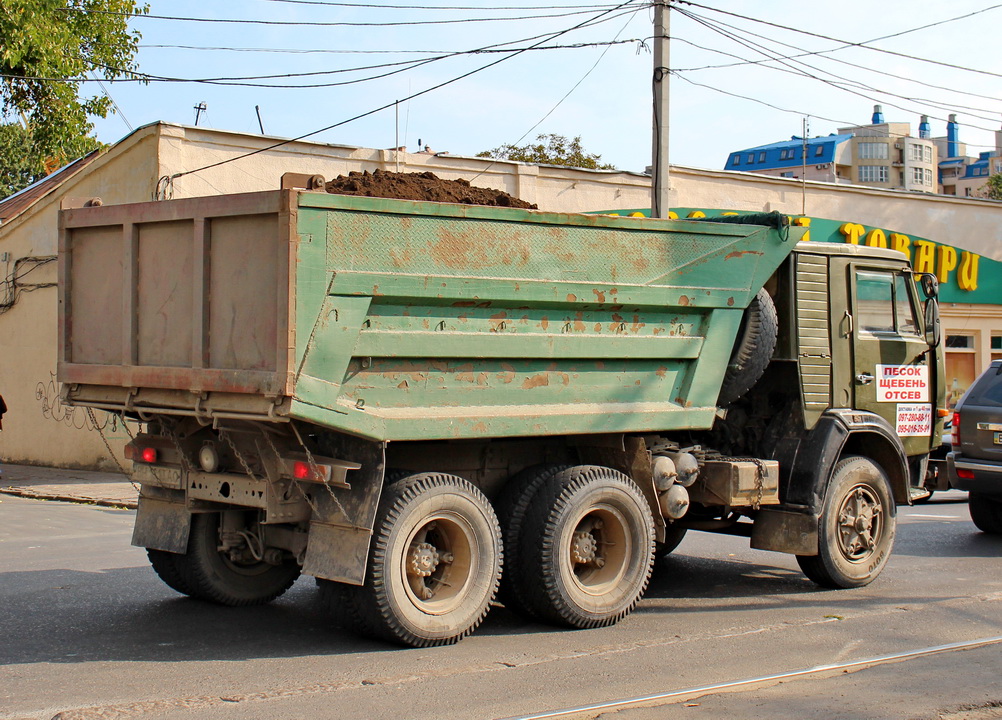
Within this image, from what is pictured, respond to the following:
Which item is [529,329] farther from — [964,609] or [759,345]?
[964,609]

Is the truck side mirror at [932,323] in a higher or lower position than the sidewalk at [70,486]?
higher

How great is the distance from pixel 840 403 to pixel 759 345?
45.3 inches

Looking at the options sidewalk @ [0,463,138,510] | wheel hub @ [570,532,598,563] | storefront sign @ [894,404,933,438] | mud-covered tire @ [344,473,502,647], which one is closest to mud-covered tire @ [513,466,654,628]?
wheel hub @ [570,532,598,563]

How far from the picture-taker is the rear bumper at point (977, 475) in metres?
11.0

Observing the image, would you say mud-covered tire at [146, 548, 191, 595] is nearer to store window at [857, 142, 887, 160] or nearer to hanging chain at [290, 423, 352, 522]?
hanging chain at [290, 423, 352, 522]

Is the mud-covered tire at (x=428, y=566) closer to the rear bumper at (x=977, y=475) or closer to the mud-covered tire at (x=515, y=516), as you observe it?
the mud-covered tire at (x=515, y=516)

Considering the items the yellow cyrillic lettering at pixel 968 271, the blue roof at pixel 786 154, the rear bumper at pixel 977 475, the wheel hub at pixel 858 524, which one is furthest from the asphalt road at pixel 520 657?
the blue roof at pixel 786 154

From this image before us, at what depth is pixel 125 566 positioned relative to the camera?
9.12 m

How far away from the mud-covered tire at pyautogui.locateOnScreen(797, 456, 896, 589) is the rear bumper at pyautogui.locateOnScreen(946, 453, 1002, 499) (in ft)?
9.40

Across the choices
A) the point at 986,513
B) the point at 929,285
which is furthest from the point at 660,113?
the point at 986,513

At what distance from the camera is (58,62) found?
19.2 meters

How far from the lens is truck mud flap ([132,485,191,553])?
6.97 metres

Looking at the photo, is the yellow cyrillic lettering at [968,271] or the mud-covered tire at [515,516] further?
the yellow cyrillic lettering at [968,271]

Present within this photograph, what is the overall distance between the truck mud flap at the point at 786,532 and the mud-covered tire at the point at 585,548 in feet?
4.56
